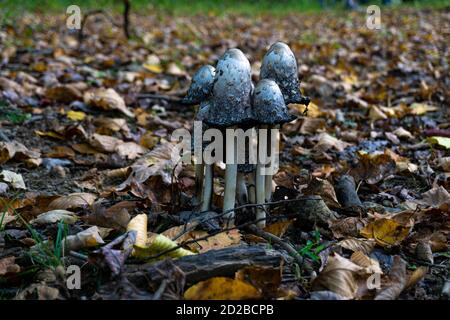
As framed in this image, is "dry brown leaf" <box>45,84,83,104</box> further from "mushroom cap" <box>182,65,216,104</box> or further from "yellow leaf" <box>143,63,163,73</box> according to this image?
"mushroom cap" <box>182,65,216,104</box>

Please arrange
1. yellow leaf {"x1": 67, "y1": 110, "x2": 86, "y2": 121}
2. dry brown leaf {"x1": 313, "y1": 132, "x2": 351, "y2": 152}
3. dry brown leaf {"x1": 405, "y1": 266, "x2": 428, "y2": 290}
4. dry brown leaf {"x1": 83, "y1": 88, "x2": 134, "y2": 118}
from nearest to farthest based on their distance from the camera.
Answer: dry brown leaf {"x1": 405, "y1": 266, "x2": 428, "y2": 290}
dry brown leaf {"x1": 313, "y1": 132, "x2": 351, "y2": 152}
yellow leaf {"x1": 67, "y1": 110, "x2": 86, "y2": 121}
dry brown leaf {"x1": 83, "y1": 88, "x2": 134, "y2": 118}

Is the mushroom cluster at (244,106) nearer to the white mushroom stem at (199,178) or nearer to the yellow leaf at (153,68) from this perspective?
the white mushroom stem at (199,178)

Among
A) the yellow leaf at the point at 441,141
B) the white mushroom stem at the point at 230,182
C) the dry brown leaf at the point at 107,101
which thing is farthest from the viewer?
the dry brown leaf at the point at 107,101

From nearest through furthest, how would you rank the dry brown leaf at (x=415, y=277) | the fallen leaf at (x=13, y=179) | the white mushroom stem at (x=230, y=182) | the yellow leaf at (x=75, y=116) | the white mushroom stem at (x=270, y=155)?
the dry brown leaf at (x=415, y=277), the white mushroom stem at (x=230, y=182), the white mushroom stem at (x=270, y=155), the fallen leaf at (x=13, y=179), the yellow leaf at (x=75, y=116)

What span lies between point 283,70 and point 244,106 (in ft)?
0.82

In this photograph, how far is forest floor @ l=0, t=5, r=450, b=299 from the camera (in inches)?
74.8

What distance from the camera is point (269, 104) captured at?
6.85ft

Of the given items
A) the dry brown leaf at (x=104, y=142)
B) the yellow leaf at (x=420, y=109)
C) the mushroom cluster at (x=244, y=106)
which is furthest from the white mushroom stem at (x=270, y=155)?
the yellow leaf at (x=420, y=109)

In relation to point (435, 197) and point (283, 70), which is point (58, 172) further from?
point (435, 197)

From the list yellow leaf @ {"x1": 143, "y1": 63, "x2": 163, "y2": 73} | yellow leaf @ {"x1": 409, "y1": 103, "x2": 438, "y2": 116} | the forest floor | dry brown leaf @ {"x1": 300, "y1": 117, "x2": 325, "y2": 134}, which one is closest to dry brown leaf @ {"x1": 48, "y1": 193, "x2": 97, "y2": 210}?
the forest floor

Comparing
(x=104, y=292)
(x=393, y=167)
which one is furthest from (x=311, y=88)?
(x=104, y=292)

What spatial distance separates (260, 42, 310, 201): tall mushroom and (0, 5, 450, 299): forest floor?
44 centimetres

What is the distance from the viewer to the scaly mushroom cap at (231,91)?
6.80ft
